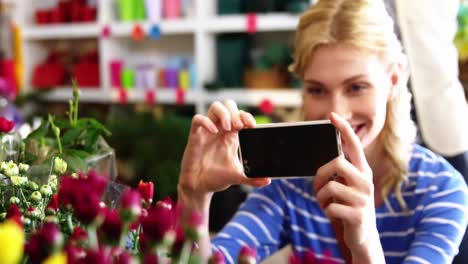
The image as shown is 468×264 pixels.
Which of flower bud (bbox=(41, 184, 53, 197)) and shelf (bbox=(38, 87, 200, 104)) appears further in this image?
shelf (bbox=(38, 87, 200, 104))

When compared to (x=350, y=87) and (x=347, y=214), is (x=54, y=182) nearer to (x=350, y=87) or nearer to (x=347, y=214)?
(x=347, y=214)

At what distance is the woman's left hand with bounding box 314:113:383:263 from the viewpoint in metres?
0.63

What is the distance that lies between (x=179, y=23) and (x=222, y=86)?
35cm

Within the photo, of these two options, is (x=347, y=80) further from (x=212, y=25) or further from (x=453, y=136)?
(x=212, y=25)

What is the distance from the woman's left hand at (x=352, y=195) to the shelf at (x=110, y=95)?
197 cm

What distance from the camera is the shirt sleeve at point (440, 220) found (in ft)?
2.48

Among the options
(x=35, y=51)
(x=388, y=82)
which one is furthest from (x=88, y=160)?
(x=35, y=51)

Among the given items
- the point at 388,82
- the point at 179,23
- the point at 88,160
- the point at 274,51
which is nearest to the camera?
the point at 88,160

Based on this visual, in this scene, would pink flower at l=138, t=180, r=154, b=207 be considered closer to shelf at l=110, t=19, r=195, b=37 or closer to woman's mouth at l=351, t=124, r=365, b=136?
woman's mouth at l=351, t=124, r=365, b=136

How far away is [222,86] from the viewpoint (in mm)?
2547

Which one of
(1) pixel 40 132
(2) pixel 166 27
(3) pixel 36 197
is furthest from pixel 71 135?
(2) pixel 166 27

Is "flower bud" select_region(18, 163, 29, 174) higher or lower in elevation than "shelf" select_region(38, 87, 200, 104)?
higher

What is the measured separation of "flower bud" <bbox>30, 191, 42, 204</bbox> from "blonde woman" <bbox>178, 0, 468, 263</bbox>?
0.92ft

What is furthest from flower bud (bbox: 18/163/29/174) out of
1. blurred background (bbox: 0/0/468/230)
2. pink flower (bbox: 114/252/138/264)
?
blurred background (bbox: 0/0/468/230)
